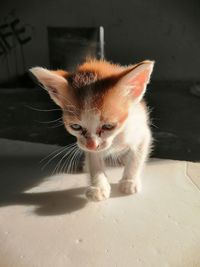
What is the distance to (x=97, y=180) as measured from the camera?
122cm

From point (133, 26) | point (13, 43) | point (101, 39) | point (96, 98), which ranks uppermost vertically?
point (96, 98)

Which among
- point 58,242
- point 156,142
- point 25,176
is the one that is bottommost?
point 156,142

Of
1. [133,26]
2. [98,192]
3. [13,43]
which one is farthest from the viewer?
[13,43]

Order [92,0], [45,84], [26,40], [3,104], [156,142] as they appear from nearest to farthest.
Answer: [45,84], [156,142], [3,104], [92,0], [26,40]

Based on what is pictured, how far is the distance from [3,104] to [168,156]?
62.7 inches

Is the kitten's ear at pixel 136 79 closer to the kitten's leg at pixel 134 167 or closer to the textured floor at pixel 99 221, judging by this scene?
the kitten's leg at pixel 134 167

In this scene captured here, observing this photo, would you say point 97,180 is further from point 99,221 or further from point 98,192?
point 99,221

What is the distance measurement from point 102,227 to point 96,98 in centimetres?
39

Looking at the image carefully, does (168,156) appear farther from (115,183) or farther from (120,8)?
(120,8)

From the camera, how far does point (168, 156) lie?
5.20 ft

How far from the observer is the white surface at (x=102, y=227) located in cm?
92

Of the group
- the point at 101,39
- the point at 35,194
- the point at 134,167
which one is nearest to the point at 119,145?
the point at 134,167

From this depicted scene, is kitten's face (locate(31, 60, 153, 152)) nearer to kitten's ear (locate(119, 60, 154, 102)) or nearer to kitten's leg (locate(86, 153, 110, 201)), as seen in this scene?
kitten's ear (locate(119, 60, 154, 102))

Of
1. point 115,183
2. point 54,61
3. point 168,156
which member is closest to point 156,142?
point 168,156
